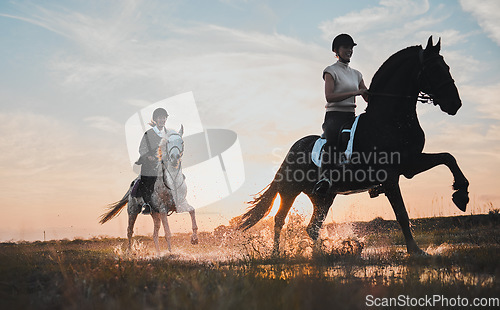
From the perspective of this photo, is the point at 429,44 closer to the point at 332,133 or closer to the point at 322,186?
the point at 332,133

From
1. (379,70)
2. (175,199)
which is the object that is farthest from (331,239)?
(175,199)

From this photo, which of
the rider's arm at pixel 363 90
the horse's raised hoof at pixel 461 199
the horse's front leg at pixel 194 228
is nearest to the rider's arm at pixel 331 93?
the rider's arm at pixel 363 90

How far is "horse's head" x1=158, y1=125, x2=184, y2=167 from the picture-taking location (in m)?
11.2

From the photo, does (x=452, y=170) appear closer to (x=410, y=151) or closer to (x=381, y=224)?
(x=410, y=151)

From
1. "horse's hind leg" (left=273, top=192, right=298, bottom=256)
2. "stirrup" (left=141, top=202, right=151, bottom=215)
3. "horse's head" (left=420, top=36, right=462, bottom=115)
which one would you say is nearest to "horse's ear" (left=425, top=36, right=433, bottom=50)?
"horse's head" (left=420, top=36, right=462, bottom=115)

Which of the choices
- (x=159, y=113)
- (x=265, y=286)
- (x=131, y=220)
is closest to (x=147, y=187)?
(x=131, y=220)

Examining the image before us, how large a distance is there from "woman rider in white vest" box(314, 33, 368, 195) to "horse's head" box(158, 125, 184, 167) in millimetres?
4029

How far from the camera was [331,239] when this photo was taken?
9.01 meters

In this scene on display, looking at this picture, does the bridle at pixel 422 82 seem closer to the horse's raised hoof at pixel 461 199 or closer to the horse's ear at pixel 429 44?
the horse's ear at pixel 429 44

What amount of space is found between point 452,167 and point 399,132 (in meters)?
1.12

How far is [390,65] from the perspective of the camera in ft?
27.2

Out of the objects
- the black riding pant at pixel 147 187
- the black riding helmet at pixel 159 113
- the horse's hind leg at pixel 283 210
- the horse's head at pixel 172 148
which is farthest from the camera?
the black riding helmet at pixel 159 113

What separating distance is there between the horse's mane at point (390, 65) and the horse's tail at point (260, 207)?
3.39 meters

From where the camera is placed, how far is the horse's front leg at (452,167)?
781 centimetres
